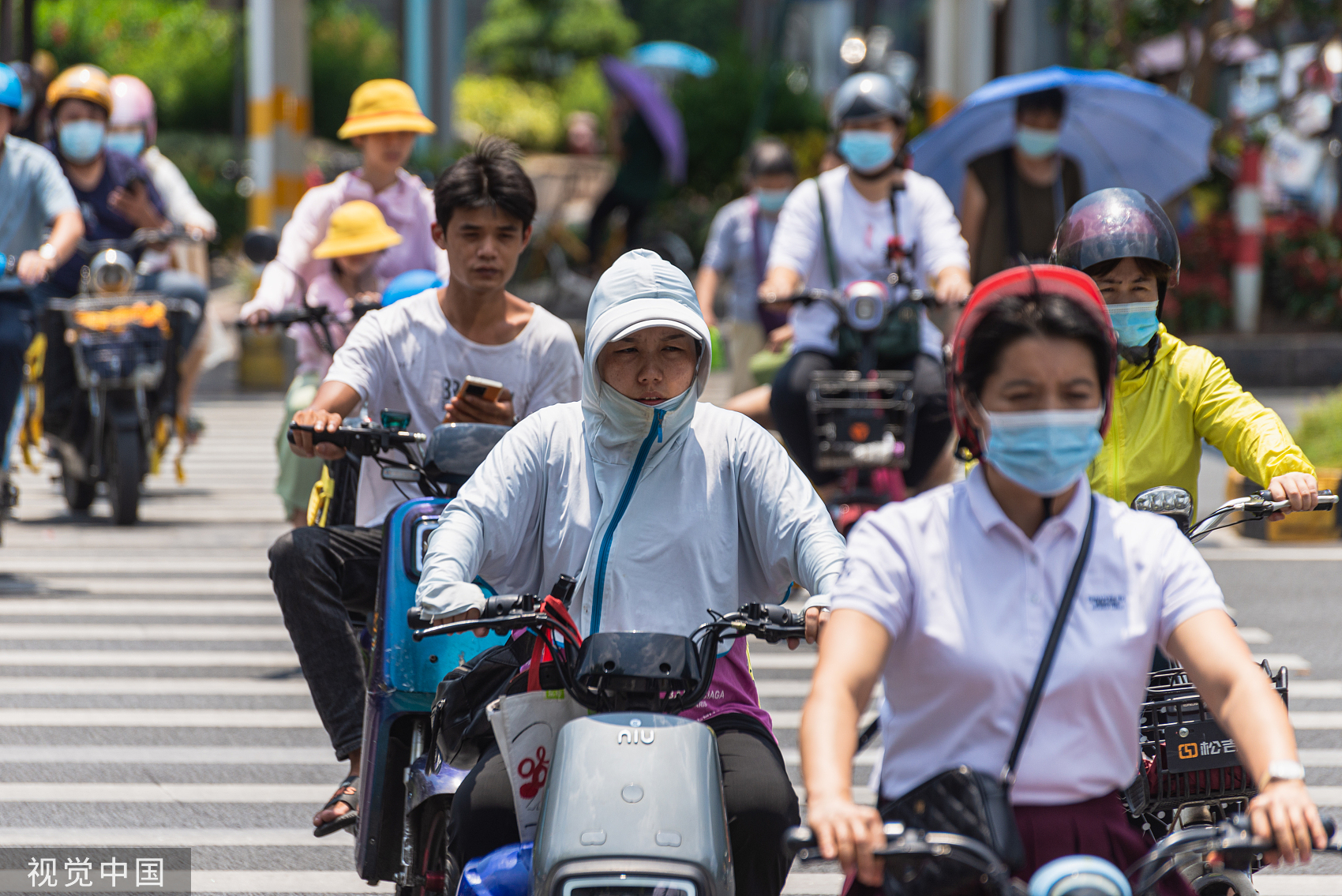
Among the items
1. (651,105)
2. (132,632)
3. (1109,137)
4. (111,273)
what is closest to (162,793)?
(132,632)

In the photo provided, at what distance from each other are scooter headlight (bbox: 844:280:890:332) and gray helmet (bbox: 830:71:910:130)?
0.85 metres

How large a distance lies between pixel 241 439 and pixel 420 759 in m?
9.49

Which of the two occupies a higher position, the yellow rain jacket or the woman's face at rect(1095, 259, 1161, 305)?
the woman's face at rect(1095, 259, 1161, 305)

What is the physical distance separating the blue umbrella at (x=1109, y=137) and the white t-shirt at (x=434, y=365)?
461 cm

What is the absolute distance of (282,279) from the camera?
7000mm

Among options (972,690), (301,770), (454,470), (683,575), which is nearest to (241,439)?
(301,770)

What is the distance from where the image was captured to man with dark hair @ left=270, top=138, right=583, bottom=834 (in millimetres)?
4734

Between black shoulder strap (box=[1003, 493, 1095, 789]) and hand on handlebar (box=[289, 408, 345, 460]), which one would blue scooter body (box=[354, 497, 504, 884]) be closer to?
hand on handlebar (box=[289, 408, 345, 460])

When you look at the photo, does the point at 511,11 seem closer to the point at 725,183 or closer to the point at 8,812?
the point at 725,183

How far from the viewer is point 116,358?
949cm

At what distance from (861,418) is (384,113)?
2.23 metres

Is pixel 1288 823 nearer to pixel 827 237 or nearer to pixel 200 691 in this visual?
pixel 200 691

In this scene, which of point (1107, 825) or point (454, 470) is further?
point (454, 470)

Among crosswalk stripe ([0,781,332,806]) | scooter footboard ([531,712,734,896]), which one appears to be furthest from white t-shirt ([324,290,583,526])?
scooter footboard ([531,712,734,896])
